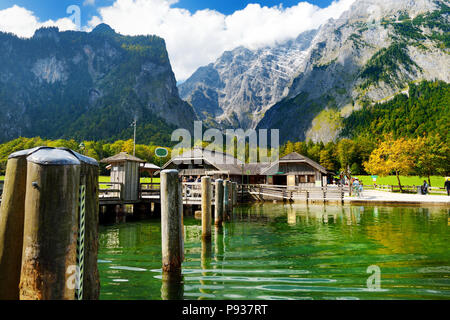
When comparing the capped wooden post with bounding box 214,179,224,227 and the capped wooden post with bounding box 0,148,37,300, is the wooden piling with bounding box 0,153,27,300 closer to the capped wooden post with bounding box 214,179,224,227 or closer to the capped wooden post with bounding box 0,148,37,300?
the capped wooden post with bounding box 0,148,37,300

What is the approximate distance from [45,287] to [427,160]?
50.4 metres

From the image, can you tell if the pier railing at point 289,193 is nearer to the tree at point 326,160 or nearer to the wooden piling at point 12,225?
the wooden piling at point 12,225

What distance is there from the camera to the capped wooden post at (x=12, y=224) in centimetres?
342

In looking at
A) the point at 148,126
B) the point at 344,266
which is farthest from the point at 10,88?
the point at 344,266

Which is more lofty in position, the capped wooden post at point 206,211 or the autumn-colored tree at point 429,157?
the autumn-colored tree at point 429,157

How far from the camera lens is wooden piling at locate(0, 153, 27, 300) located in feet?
11.2

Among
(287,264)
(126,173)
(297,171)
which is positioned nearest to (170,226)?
(287,264)

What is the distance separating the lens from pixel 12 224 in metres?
3.47

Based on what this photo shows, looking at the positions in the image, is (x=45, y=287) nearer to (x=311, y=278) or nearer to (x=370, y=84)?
(x=311, y=278)

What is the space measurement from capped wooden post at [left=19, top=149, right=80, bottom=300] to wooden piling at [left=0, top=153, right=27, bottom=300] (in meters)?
0.61

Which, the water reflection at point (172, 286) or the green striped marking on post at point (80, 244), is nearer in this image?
the green striped marking on post at point (80, 244)

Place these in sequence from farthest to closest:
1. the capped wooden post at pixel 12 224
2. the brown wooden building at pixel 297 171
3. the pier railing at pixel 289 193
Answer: the brown wooden building at pixel 297 171 → the pier railing at pixel 289 193 → the capped wooden post at pixel 12 224

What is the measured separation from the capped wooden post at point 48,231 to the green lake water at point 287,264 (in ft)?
10.5

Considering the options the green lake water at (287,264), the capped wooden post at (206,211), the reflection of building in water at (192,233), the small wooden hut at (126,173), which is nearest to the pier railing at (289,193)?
the green lake water at (287,264)
